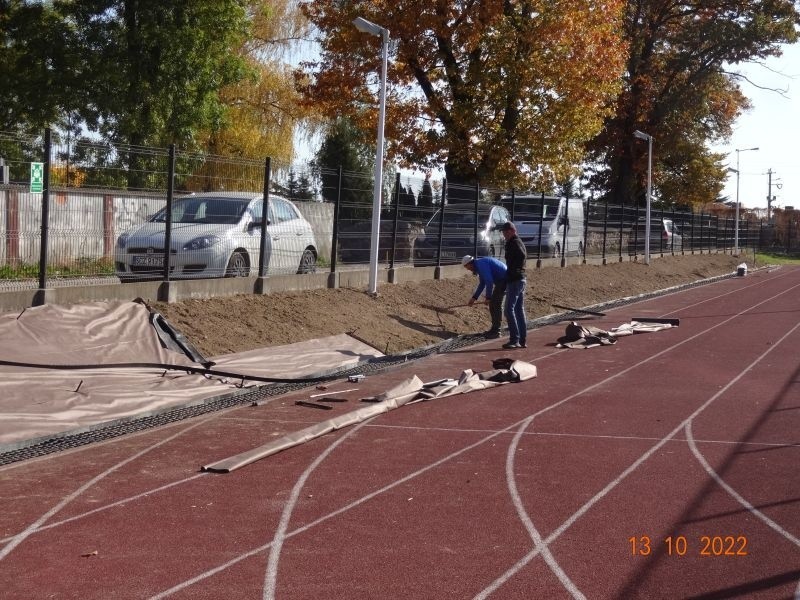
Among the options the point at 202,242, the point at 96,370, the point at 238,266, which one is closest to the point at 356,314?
the point at 238,266

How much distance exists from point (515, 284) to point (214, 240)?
4.84 m

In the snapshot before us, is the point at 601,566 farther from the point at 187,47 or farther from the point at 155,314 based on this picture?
the point at 187,47

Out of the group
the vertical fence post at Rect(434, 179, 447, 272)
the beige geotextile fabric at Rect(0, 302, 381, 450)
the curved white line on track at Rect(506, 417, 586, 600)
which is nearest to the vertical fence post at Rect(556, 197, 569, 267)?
the vertical fence post at Rect(434, 179, 447, 272)

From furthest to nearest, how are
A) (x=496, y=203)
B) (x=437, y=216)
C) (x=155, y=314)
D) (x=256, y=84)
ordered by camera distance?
(x=256, y=84) < (x=496, y=203) < (x=437, y=216) < (x=155, y=314)

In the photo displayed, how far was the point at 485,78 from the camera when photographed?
2911 cm

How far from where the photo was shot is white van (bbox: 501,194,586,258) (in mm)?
28244

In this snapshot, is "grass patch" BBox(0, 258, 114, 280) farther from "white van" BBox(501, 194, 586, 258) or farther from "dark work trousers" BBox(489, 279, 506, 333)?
"white van" BBox(501, 194, 586, 258)

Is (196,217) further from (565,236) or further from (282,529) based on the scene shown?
(565,236)

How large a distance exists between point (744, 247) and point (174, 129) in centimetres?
4325

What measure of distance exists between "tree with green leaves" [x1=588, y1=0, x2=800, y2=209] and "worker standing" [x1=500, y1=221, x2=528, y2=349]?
2955cm

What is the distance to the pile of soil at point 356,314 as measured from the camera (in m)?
13.6

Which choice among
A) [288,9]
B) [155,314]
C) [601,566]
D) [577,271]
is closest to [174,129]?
[288,9]

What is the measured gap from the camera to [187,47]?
30.6 metres
